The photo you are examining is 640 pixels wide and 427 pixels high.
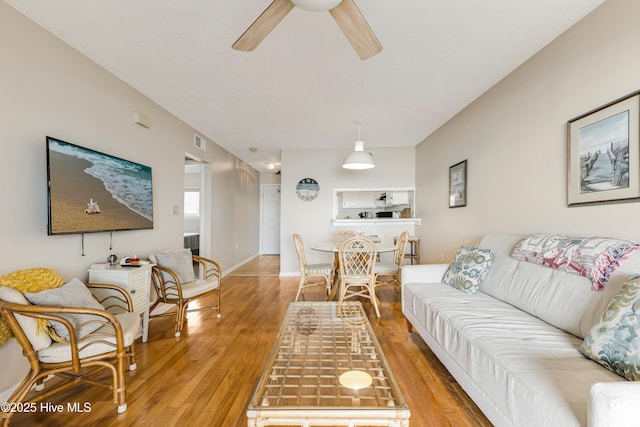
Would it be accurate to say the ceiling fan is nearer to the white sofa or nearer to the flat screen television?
the flat screen television

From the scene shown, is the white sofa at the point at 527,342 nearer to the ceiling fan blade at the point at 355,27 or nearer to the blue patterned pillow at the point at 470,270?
the blue patterned pillow at the point at 470,270

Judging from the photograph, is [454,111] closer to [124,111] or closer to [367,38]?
[367,38]

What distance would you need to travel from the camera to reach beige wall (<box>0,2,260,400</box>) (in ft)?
5.66

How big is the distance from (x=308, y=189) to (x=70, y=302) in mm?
4005

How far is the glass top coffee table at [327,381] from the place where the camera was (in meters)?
1.03

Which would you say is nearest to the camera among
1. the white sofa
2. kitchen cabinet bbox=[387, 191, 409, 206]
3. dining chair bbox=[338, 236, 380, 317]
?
the white sofa

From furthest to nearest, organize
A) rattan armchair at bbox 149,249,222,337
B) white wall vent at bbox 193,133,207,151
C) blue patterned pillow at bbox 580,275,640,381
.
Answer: white wall vent at bbox 193,133,207,151
rattan armchair at bbox 149,249,222,337
blue patterned pillow at bbox 580,275,640,381

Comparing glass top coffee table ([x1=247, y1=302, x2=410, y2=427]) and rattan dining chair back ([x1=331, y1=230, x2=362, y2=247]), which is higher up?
rattan dining chair back ([x1=331, y1=230, x2=362, y2=247])

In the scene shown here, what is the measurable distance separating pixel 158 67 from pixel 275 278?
3.77 metres

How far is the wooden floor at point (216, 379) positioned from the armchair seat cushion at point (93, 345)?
36 centimetres

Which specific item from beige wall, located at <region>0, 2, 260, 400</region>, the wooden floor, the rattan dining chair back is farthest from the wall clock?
the wooden floor

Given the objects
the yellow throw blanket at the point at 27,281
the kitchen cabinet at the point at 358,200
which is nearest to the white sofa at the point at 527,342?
the yellow throw blanket at the point at 27,281

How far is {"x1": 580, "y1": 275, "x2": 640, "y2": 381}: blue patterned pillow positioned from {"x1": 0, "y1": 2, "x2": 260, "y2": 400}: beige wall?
3217mm

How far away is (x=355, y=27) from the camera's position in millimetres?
1540
